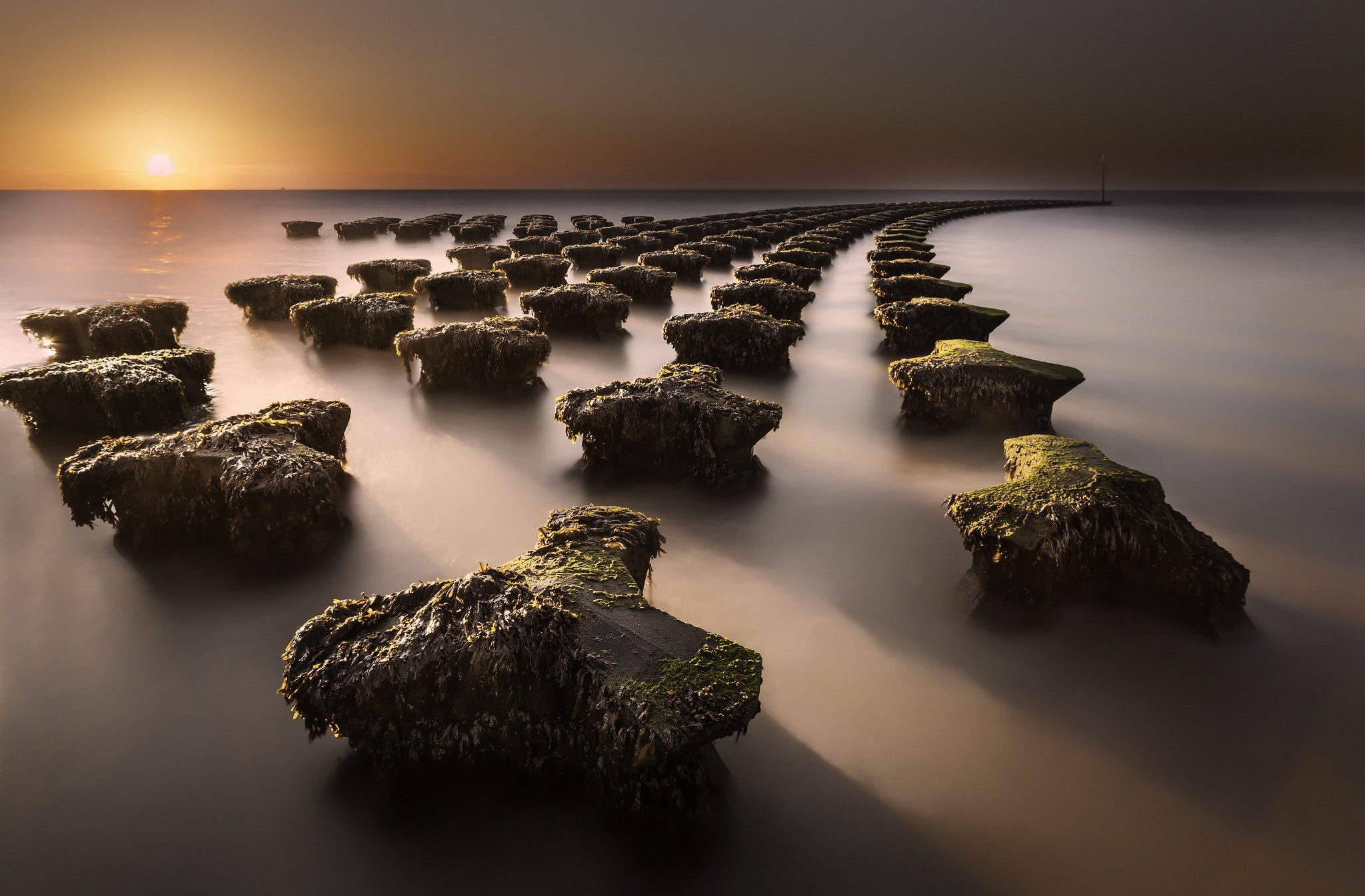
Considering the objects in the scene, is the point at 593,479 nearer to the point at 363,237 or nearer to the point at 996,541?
the point at 996,541

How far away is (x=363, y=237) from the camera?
33781 millimetres

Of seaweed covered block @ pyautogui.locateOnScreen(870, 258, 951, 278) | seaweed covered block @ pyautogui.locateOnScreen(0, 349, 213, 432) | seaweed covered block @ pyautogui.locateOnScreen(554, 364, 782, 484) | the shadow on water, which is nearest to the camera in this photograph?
the shadow on water

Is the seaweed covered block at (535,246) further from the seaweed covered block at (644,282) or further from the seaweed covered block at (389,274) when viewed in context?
the seaweed covered block at (644,282)

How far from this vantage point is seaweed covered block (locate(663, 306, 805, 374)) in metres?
8.96

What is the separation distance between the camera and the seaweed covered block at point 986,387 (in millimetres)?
6355

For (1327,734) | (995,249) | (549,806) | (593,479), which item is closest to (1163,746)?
(1327,734)

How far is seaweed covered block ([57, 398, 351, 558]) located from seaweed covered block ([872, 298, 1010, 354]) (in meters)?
8.08

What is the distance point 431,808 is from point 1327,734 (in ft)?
12.2

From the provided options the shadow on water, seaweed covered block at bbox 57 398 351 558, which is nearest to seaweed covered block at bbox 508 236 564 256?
seaweed covered block at bbox 57 398 351 558

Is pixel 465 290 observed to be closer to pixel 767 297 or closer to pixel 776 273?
pixel 767 297

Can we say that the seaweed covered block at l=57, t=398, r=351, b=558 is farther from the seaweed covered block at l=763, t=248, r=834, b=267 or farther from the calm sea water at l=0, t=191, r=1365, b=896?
the seaweed covered block at l=763, t=248, r=834, b=267

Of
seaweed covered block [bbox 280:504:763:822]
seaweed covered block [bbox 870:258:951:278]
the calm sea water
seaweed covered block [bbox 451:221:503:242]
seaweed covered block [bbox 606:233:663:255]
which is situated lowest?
the calm sea water

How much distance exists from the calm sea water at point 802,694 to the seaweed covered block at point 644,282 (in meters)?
7.09

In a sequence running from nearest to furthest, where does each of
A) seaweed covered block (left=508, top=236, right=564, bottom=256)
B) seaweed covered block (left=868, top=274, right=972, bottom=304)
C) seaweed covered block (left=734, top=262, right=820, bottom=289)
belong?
seaweed covered block (left=868, top=274, right=972, bottom=304), seaweed covered block (left=734, top=262, right=820, bottom=289), seaweed covered block (left=508, top=236, right=564, bottom=256)
